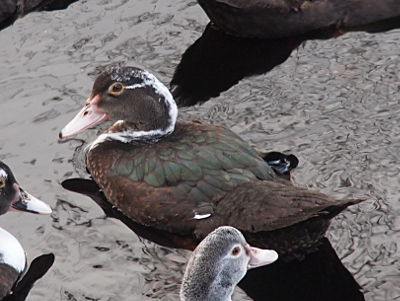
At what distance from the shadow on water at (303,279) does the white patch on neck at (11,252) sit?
1127mm

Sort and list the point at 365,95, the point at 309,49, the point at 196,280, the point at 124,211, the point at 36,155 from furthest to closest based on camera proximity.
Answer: the point at 309,49 → the point at 365,95 → the point at 36,155 → the point at 124,211 → the point at 196,280

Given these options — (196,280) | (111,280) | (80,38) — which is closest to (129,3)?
(80,38)

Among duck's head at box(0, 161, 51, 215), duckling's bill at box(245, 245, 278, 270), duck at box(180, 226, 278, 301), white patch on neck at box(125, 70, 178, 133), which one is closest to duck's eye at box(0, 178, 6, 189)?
duck's head at box(0, 161, 51, 215)

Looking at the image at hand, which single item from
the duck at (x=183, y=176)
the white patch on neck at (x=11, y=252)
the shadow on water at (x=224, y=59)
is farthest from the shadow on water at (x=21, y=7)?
the white patch on neck at (x=11, y=252)

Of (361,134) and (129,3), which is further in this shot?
(129,3)

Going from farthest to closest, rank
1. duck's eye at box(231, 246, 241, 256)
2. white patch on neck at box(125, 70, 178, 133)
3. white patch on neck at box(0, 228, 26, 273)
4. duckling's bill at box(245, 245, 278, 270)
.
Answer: white patch on neck at box(125, 70, 178, 133), white patch on neck at box(0, 228, 26, 273), duckling's bill at box(245, 245, 278, 270), duck's eye at box(231, 246, 241, 256)

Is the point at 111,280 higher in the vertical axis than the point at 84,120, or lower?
lower

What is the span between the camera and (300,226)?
24.9ft

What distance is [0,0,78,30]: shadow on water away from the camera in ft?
37.3

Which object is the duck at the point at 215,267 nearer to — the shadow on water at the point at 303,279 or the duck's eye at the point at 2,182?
the shadow on water at the point at 303,279

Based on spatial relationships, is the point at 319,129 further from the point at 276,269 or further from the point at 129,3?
the point at 129,3

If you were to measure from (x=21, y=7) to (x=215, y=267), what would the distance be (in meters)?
6.02

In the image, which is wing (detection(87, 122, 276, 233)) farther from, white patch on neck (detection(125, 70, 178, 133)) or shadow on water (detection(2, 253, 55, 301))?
shadow on water (detection(2, 253, 55, 301))

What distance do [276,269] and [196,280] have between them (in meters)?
1.47
